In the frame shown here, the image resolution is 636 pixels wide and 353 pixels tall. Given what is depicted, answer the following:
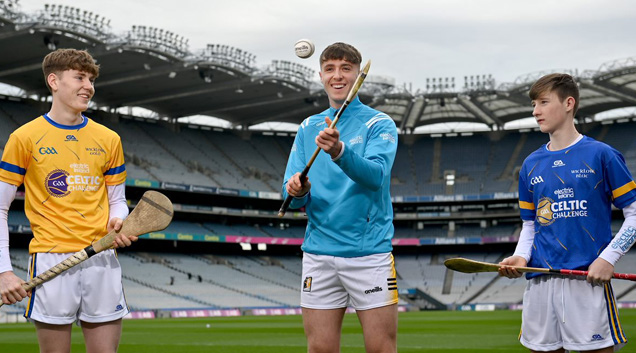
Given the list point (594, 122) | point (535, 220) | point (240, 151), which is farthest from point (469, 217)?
point (535, 220)

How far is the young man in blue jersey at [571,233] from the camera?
194 inches

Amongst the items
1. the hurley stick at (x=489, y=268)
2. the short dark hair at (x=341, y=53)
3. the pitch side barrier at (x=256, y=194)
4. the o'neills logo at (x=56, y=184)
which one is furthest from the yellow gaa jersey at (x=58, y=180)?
the pitch side barrier at (x=256, y=194)

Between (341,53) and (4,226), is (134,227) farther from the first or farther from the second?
(341,53)

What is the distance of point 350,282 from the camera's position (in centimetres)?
489

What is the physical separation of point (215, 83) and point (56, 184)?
43707 mm

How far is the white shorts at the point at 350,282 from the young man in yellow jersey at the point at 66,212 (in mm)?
1310

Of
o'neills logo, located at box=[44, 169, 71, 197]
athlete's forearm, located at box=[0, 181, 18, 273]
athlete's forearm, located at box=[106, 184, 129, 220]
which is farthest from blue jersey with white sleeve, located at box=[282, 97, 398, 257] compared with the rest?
athlete's forearm, located at box=[0, 181, 18, 273]

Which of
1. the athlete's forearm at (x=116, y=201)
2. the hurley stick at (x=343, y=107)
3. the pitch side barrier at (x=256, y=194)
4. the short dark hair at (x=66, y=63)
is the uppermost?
the short dark hair at (x=66, y=63)

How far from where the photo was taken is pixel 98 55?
4128 cm

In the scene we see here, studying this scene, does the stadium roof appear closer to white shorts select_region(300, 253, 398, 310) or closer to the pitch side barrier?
the pitch side barrier

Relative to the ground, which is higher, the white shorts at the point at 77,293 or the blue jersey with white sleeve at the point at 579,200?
the blue jersey with white sleeve at the point at 579,200

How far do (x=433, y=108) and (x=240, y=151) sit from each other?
1629 centimetres

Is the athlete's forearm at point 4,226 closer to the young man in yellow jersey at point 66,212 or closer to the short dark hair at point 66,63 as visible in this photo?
the young man in yellow jersey at point 66,212

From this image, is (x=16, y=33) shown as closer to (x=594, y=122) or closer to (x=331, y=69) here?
(x=331, y=69)
